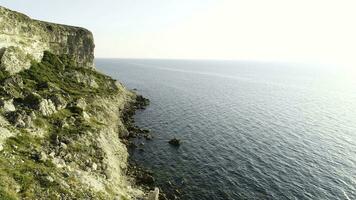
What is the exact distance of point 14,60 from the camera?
72250mm

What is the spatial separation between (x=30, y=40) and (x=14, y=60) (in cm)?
1879

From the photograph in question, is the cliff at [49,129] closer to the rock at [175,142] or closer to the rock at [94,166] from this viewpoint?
the rock at [94,166]

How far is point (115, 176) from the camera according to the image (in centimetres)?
5075

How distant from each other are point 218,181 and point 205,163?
853 centimetres

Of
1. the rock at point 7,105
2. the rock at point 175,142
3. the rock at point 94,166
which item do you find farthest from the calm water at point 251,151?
the rock at point 7,105

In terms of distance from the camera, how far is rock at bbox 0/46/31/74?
68.4 m

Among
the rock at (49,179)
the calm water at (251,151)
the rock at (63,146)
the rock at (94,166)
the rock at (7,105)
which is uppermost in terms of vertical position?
the rock at (7,105)

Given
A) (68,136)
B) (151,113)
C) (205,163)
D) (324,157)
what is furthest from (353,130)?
(68,136)

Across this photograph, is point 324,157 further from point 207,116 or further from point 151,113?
point 151,113

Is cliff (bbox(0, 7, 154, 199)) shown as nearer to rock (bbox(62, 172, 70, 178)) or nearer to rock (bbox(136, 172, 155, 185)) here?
rock (bbox(62, 172, 70, 178))

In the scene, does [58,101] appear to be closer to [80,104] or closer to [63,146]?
[80,104]

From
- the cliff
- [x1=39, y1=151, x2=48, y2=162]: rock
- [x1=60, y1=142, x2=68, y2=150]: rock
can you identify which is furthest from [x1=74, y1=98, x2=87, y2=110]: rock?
[x1=39, y1=151, x2=48, y2=162]: rock

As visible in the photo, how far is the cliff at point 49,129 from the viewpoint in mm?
36531

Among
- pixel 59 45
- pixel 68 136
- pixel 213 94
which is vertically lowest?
pixel 213 94
